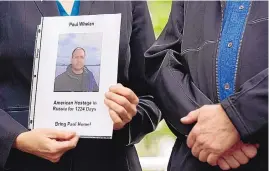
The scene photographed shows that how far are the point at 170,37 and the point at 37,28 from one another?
357 millimetres

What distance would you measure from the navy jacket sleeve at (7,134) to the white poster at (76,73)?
0.04 m

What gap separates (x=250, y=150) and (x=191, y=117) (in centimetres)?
15

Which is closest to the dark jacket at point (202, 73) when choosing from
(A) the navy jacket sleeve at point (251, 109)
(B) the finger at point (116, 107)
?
(A) the navy jacket sleeve at point (251, 109)

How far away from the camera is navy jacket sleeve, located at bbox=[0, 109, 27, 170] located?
115cm

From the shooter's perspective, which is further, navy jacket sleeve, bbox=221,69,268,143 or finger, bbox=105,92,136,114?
finger, bbox=105,92,136,114

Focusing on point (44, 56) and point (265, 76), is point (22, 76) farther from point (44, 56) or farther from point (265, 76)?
point (265, 76)

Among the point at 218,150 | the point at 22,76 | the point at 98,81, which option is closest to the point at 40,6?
the point at 22,76

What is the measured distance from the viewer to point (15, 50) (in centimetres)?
123

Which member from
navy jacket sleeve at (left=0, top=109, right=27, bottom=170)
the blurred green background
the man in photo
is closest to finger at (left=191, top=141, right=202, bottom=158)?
the man in photo

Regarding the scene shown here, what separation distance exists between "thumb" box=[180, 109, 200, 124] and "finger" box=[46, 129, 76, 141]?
28cm

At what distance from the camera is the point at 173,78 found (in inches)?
43.9

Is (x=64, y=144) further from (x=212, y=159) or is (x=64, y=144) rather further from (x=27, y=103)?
(x=212, y=159)

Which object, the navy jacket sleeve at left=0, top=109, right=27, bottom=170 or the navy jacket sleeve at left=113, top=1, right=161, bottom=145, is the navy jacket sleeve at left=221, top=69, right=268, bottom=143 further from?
the navy jacket sleeve at left=0, top=109, right=27, bottom=170

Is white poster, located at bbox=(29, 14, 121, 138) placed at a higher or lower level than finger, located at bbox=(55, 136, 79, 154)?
higher
